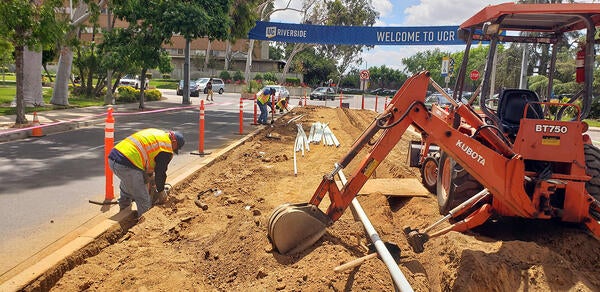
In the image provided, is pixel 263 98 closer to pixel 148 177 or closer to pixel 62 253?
pixel 148 177

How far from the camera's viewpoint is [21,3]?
1266cm

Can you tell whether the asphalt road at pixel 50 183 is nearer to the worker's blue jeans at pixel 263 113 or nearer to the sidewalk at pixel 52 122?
the sidewalk at pixel 52 122

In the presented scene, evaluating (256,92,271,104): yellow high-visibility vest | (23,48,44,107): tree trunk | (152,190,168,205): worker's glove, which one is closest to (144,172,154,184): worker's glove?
(152,190,168,205): worker's glove

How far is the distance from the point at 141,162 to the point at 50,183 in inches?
112

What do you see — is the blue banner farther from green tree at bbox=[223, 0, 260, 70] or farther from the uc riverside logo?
green tree at bbox=[223, 0, 260, 70]

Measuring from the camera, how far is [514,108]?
5.41 meters

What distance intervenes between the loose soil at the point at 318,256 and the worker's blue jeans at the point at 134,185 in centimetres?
19

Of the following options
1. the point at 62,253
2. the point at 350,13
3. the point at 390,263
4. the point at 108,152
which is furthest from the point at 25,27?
the point at 350,13

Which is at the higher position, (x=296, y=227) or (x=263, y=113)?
(x=263, y=113)

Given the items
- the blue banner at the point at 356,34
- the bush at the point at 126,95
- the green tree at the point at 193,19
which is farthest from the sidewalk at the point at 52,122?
the blue banner at the point at 356,34

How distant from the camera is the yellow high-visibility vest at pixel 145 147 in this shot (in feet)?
18.6

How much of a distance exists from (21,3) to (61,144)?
4204 millimetres

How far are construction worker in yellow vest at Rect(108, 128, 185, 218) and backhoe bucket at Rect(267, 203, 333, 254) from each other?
205 centimetres

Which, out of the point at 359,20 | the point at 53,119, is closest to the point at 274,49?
the point at 359,20
